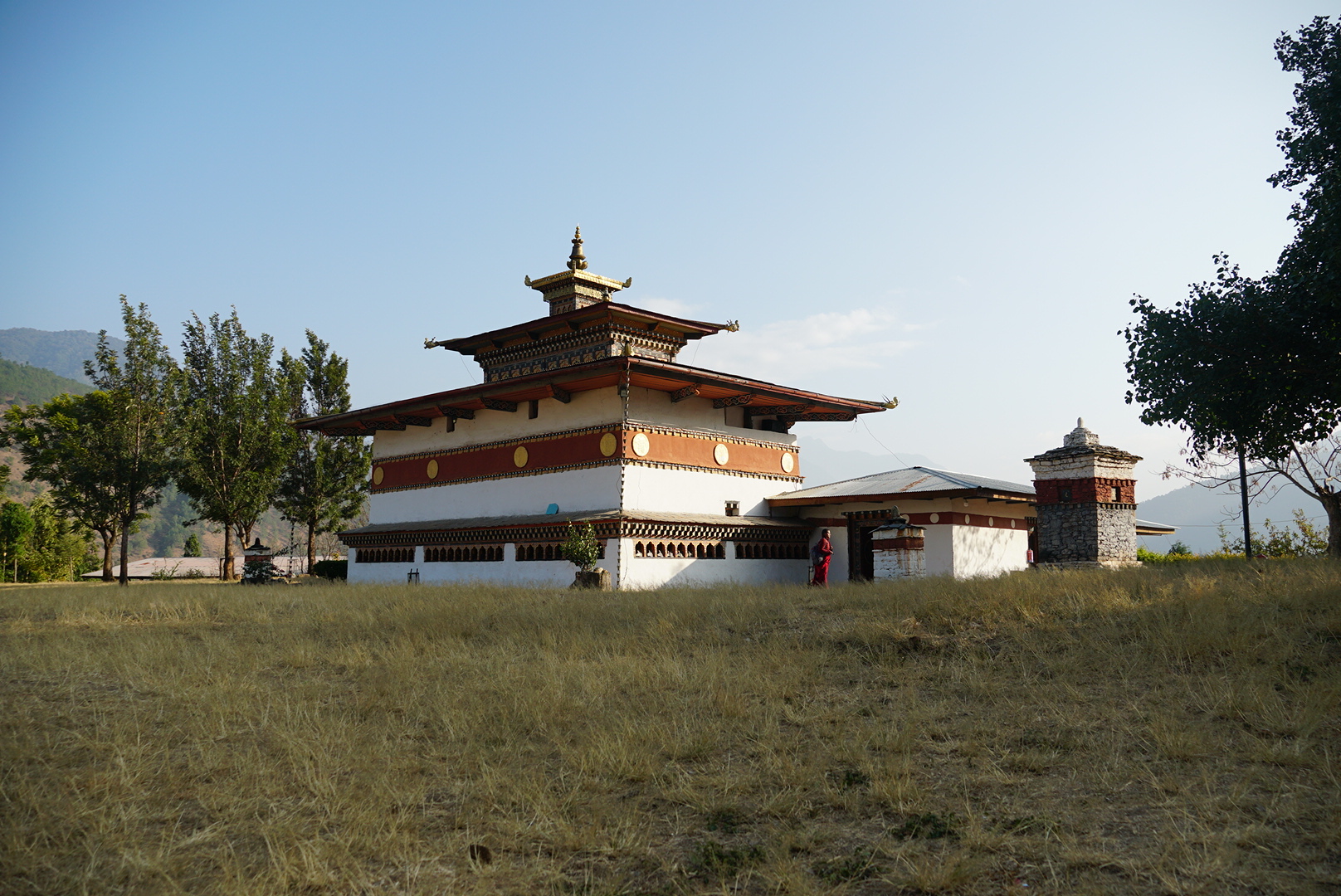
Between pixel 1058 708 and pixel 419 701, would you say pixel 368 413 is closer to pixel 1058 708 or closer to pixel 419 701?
pixel 419 701

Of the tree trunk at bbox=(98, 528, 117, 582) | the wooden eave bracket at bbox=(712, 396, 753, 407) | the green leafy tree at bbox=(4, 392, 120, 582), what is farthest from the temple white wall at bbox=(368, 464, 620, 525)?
the tree trunk at bbox=(98, 528, 117, 582)

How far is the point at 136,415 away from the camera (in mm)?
35781

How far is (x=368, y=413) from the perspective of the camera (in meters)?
31.2

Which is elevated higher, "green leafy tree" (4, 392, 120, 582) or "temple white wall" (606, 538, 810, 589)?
"green leafy tree" (4, 392, 120, 582)

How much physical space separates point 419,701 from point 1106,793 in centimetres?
607

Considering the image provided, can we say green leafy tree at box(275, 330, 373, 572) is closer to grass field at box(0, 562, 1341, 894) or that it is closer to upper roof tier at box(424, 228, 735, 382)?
upper roof tier at box(424, 228, 735, 382)

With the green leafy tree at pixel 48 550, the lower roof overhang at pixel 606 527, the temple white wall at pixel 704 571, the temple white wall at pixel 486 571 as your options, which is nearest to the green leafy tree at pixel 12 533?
the green leafy tree at pixel 48 550

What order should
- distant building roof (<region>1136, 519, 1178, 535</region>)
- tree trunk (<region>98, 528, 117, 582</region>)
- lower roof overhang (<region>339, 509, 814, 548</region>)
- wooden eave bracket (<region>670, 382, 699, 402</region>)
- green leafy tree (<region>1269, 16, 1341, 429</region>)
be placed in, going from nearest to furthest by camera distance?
1. green leafy tree (<region>1269, 16, 1341, 429</region>)
2. lower roof overhang (<region>339, 509, 814, 548</region>)
3. wooden eave bracket (<region>670, 382, 699, 402</region>)
4. distant building roof (<region>1136, 519, 1178, 535</region>)
5. tree trunk (<region>98, 528, 117, 582</region>)

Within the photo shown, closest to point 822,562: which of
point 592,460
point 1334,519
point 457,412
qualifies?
point 592,460

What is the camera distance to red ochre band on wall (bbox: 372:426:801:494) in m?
25.1

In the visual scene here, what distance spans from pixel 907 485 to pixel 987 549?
10.8 feet

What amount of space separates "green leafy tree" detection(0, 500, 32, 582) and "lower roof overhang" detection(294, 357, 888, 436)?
35.2m

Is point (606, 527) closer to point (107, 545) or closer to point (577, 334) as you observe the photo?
point (577, 334)

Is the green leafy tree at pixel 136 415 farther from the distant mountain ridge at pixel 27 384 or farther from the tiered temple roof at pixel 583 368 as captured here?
the distant mountain ridge at pixel 27 384
